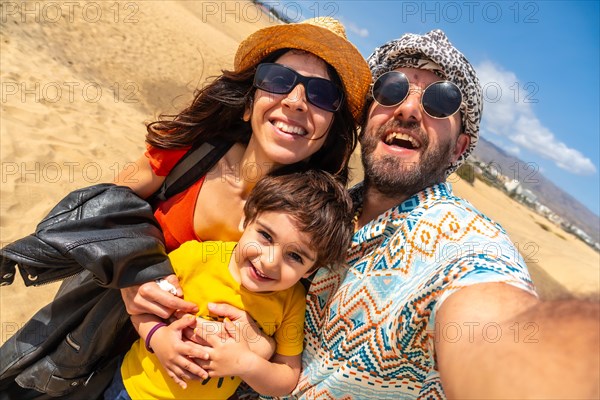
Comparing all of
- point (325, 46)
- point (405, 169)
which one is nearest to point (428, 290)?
point (405, 169)

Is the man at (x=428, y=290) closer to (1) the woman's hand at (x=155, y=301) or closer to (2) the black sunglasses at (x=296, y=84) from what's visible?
(1) the woman's hand at (x=155, y=301)

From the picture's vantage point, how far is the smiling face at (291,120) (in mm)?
2094

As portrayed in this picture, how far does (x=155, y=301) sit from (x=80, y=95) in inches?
294

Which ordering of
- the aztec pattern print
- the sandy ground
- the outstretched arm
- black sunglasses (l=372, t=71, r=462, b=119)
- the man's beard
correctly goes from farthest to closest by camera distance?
the sandy ground
black sunglasses (l=372, t=71, r=462, b=119)
the man's beard
the aztec pattern print
the outstretched arm

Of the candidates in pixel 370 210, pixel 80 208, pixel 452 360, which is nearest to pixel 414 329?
pixel 452 360

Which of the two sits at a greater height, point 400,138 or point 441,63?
point 441,63

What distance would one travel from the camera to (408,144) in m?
2.26

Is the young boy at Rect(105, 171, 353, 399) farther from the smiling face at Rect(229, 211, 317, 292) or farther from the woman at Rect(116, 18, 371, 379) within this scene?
the woman at Rect(116, 18, 371, 379)

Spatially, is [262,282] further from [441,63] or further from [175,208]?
[441,63]

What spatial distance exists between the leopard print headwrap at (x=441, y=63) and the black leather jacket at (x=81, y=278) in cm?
155

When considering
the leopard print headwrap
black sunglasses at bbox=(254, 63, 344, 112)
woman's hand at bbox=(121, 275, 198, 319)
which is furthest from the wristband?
the leopard print headwrap

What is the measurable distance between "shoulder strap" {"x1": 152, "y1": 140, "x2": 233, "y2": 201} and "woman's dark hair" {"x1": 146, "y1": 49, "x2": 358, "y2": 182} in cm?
7

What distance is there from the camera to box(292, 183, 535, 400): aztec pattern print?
1.40 metres

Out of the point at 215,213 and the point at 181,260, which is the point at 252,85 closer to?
the point at 215,213
